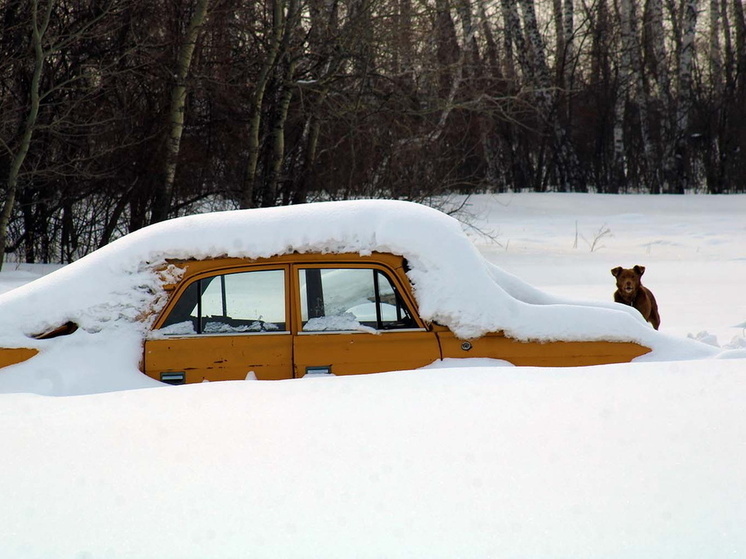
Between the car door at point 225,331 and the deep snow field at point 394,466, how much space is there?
0.35 m

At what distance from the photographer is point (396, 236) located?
15.7 feet

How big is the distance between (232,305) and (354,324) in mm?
672

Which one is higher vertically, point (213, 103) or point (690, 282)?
point (213, 103)

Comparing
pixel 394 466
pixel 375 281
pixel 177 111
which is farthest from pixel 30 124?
pixel 394 466

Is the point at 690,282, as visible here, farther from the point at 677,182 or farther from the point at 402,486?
the point at 677,182

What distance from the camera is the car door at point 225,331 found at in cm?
462

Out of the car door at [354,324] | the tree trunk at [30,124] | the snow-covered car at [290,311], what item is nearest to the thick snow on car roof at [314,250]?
the snow-covered car at [290,311]

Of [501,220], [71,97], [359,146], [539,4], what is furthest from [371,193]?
[539,4]

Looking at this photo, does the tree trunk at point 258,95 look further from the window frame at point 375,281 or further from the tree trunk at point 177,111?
the window frame at point 375,281

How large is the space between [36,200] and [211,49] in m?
4.01

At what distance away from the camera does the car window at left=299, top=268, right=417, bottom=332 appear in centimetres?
471

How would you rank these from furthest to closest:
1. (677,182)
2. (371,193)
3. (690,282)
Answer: (677,182) → (371,193) → (690,282)

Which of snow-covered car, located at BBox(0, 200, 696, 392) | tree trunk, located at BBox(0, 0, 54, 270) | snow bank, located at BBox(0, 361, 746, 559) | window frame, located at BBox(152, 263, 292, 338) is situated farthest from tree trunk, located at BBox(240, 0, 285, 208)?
snow bank, located at BBox(0, 361, 746, 559)

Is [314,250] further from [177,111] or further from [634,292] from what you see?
[177,111]
